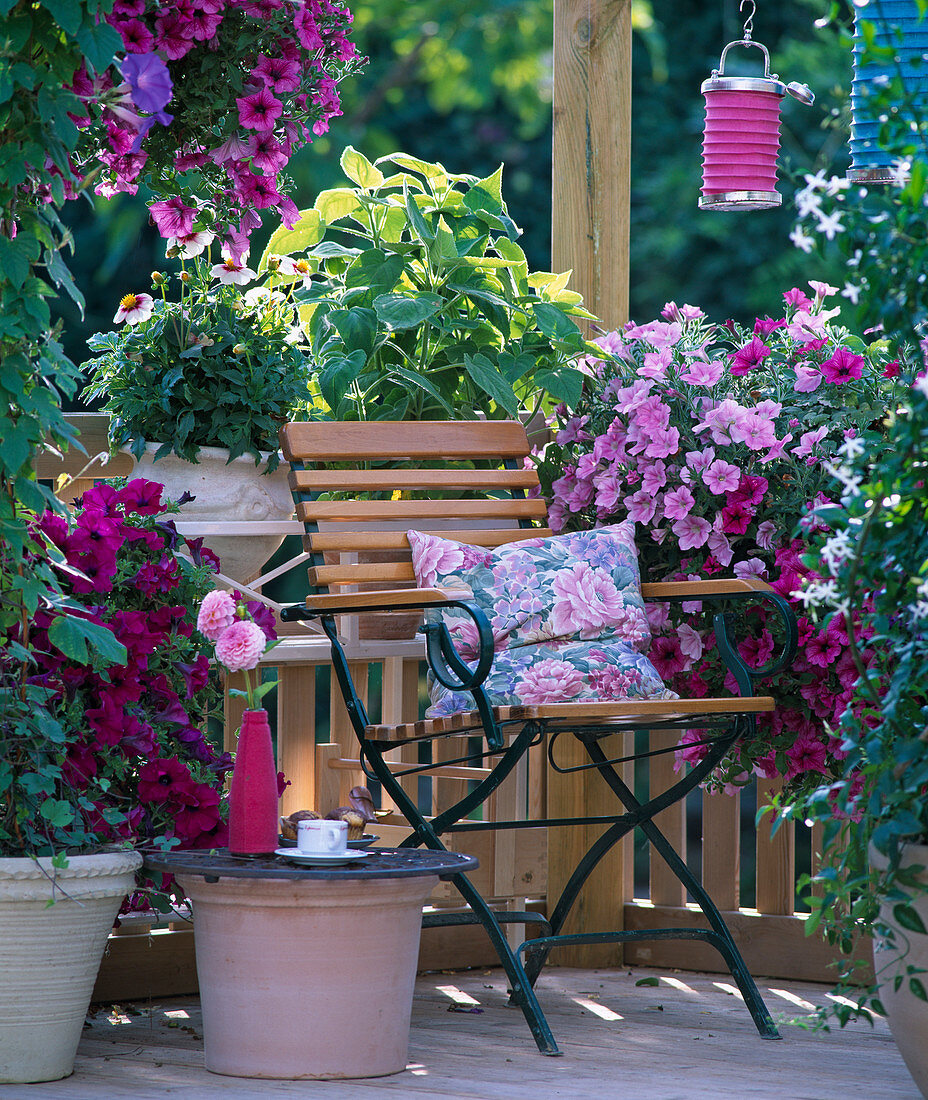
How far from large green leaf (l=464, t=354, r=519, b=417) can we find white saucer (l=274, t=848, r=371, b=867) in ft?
3.75

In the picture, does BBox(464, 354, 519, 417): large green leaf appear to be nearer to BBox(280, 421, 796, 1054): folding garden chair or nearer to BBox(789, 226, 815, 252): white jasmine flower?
BBox(280, 421, 796, 1054): folding garden chair

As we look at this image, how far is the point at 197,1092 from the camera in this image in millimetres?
2195

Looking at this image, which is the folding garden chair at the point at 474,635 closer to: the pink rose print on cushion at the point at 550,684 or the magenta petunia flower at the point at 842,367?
the pink rose print on cushion at the point at 550,684

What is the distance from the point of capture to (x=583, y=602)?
2.85 meters

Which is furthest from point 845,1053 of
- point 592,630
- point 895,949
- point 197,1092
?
point 197,1092

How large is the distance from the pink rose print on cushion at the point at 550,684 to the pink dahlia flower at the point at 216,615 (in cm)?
57

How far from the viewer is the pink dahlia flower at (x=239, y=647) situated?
2.37 meters

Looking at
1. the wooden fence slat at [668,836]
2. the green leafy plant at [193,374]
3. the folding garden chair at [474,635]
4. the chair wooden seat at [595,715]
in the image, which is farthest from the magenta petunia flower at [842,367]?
the green leafy plant at [193,374]

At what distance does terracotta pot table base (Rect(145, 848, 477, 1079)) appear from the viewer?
89.2 inches

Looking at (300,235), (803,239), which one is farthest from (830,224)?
(300,235)

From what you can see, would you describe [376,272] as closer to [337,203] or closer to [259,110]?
[337,203]

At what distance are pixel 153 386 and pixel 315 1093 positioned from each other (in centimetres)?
135

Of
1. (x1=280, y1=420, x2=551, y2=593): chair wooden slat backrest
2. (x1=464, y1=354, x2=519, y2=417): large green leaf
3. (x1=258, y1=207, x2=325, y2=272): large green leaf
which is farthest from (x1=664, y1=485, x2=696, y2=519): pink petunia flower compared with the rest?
(x1=258, y1=207, x2=325, y2=272): large green leaf

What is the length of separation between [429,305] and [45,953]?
4.87ft
